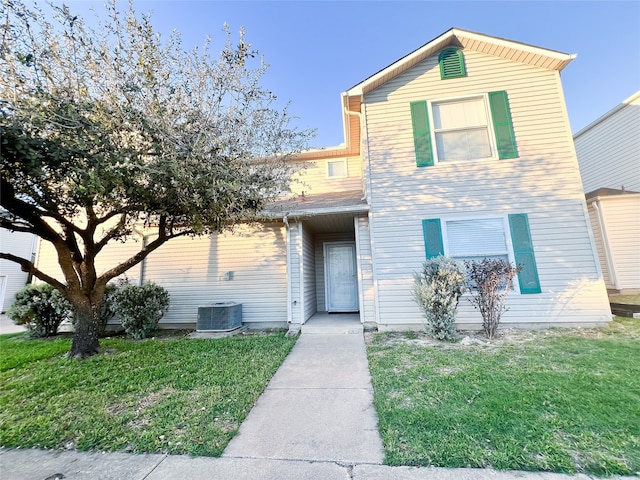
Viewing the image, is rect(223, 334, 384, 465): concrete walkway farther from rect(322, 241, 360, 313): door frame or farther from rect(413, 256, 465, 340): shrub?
rect(322, 241, 360, 313): door frame

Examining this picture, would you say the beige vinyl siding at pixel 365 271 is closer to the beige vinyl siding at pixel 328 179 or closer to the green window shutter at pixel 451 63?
the beige vinyl siding at pixel 328 179

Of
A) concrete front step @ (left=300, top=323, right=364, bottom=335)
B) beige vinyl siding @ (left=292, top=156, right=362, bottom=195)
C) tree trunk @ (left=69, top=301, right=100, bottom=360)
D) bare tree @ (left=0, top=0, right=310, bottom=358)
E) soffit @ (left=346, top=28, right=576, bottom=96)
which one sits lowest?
concrete front step @ (left=300, top=323, right=364, bottom=335)

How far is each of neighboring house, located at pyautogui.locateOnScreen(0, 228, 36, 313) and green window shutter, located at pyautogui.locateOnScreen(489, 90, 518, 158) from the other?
19.4 m

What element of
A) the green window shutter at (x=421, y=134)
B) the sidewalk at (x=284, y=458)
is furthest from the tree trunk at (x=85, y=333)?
the green window shutter at (x=421, y=134)

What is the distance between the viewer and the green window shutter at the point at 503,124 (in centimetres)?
632

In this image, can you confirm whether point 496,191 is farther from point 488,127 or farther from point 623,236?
point 623,236

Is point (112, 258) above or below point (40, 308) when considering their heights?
above

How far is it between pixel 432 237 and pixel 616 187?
30.8 feet

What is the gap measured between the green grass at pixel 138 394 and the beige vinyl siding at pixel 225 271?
5.43 ft

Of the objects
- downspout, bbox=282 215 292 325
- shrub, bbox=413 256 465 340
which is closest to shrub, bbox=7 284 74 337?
downspout, bbox=282 215 292 325

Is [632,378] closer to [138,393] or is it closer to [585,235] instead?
[585,235]

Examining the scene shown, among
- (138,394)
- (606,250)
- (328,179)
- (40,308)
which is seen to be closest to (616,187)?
(606,250)

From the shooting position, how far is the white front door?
814cm

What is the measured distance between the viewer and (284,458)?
7.25 feet
